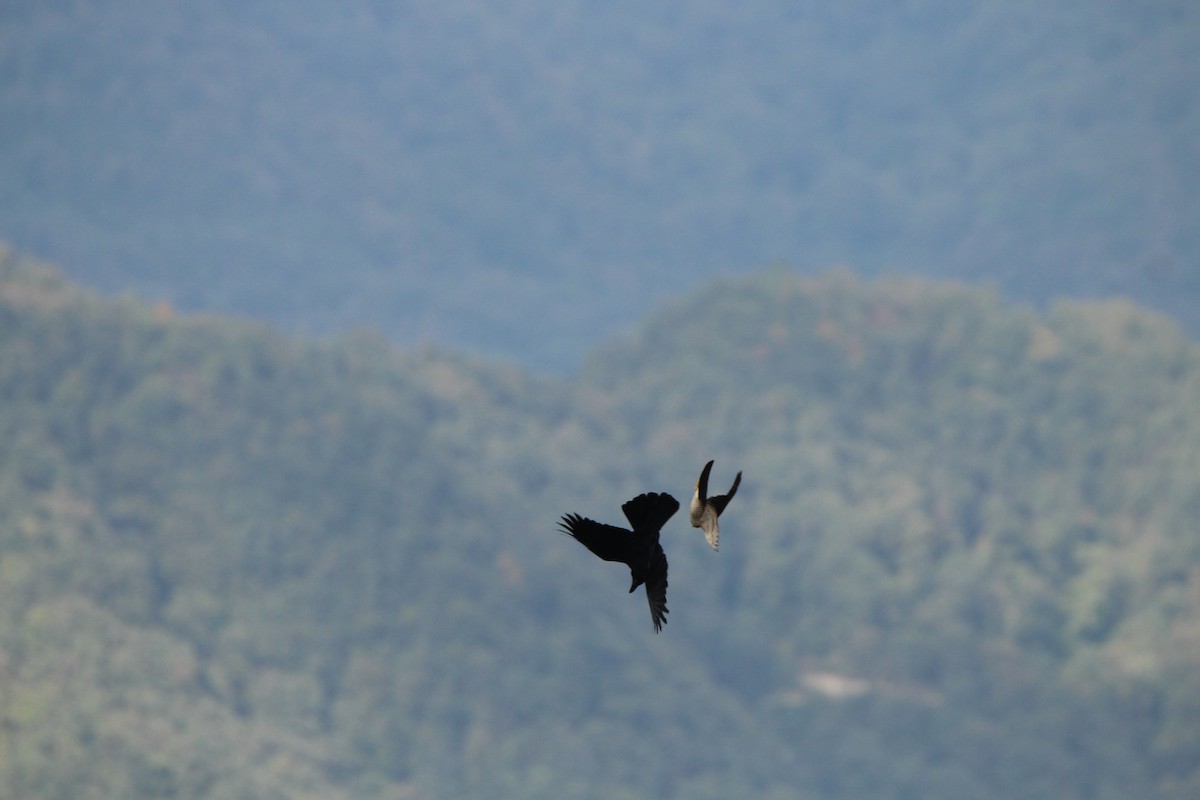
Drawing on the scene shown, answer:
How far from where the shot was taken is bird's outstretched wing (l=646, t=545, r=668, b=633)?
35.3 feet

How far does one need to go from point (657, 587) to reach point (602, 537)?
37 centimetres

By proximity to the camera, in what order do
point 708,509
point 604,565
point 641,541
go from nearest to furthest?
point 641,541 < point 708,509 < point 604,565

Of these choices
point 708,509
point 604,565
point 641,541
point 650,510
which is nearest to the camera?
point 650,510

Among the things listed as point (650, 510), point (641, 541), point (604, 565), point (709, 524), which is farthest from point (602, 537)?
point (604, 565)

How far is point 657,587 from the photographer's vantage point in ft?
35.8

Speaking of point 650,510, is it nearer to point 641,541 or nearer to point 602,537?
point 641,541

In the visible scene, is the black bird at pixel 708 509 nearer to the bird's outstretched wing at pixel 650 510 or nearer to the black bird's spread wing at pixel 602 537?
the bird's outstretched wing at pixel 650 510

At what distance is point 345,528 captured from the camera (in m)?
102

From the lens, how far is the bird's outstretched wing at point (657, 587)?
10.8m

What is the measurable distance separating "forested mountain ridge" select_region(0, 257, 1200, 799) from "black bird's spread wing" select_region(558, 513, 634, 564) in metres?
65.5

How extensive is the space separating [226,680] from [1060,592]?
46.2 meters

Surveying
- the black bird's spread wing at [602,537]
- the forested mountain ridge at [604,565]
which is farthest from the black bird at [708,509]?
the forested mountain ridge at [604,565]

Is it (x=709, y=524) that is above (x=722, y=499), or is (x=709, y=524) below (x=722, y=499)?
below

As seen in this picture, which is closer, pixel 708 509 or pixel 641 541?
pixel 641 541
